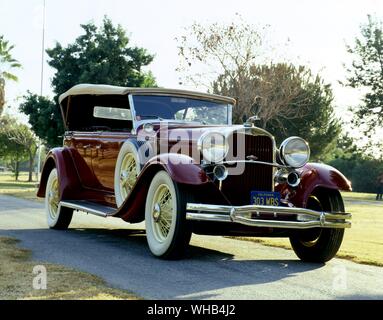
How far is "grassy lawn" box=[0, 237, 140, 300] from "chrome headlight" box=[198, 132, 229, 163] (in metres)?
1.84

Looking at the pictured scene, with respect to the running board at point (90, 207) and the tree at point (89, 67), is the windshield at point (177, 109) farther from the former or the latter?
the tree at point (89, 67)

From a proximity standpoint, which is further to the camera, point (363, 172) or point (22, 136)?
point (363, 172)

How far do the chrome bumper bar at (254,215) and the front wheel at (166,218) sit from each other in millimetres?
129

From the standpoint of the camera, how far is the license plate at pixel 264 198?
618cm

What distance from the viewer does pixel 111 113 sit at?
907cm

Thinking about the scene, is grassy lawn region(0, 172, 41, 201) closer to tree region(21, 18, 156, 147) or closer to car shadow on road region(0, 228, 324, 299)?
tree region(21, 18, 156, 147)

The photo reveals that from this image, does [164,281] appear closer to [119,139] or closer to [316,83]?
[119,139]

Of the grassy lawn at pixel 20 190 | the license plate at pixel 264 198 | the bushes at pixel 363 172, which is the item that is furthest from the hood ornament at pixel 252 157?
the bushes at pixel 363 172

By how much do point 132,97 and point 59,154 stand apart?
2047 mm

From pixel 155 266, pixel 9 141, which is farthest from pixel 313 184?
pixel 9 141

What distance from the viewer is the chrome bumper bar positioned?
568 cm

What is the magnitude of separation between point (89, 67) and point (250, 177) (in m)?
27.5

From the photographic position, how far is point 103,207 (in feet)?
26.3

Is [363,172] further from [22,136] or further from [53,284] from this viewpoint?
[53,284]
